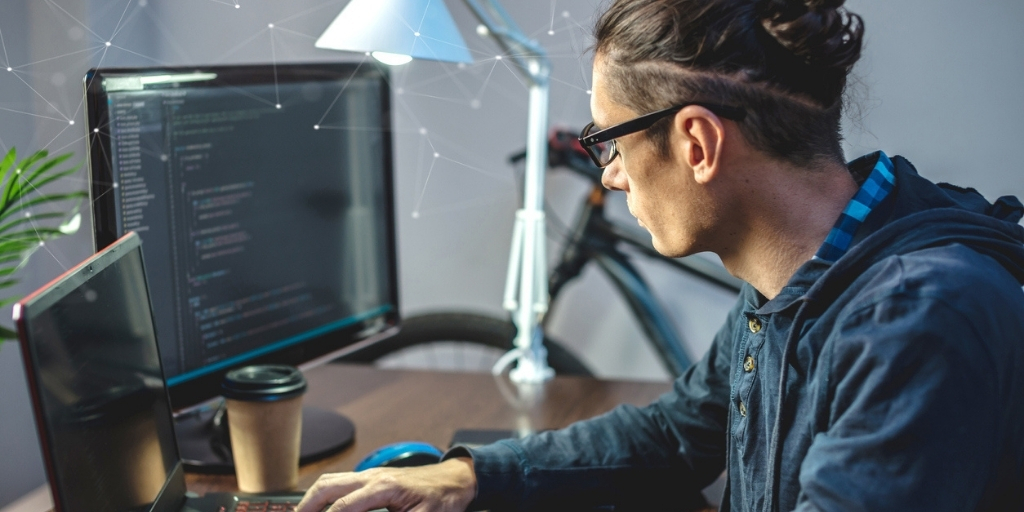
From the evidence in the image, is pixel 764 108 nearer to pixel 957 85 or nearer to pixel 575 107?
pixel 957 85

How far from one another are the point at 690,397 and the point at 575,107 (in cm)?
110

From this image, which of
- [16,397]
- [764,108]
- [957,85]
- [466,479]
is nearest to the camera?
[764,108]

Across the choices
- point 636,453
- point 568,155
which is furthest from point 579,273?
point 636,453

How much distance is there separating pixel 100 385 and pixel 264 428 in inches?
11.3

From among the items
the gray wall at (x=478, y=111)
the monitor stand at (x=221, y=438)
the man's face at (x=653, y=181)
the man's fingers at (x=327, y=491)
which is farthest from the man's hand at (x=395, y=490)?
the gray wall at (x=478, y=111)

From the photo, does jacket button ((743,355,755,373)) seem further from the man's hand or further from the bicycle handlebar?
the bicycle handlebar

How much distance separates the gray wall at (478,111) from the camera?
107 centimetres

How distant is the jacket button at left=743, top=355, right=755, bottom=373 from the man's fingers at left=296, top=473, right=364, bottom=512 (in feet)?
1.31

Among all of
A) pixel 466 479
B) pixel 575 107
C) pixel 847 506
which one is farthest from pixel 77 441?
pixel 575 107

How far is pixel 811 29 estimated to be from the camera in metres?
0.76

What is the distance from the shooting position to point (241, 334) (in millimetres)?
1120

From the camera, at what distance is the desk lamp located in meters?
1.06

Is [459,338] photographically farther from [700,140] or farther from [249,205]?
[700,140]

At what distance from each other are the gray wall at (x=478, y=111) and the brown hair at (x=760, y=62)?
0.15 metres
